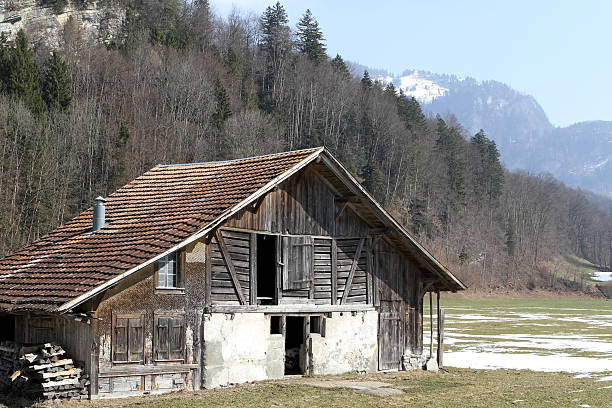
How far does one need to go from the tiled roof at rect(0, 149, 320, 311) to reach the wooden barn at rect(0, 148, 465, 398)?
0.06 m

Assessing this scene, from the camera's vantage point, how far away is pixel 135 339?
66.2 feet

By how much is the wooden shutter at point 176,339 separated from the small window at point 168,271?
0.94 m

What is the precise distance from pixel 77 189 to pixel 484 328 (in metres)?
32.9

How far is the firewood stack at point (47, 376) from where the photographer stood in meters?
18.8

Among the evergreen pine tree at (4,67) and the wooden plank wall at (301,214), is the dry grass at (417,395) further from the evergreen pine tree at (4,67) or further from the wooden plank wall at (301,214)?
the evergreen pine tree at (4,67)

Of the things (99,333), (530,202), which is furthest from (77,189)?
(530,202)

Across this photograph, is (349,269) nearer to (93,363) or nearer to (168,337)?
(168,337)

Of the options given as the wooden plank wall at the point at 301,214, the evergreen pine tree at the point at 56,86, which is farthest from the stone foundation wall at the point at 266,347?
the evergreen pine tree at the point at 56,86

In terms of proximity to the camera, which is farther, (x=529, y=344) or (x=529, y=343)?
(x=529, y=343)

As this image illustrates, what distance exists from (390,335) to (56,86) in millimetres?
52265

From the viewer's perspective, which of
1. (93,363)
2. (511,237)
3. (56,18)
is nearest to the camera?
(93,363)

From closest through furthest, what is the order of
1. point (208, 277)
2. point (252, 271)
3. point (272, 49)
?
point (208, 277)
point (252, 271)
point (272, 49)

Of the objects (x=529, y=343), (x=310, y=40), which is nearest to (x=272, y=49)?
(x=310, y=40)

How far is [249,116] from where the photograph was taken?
86312 millimetres
